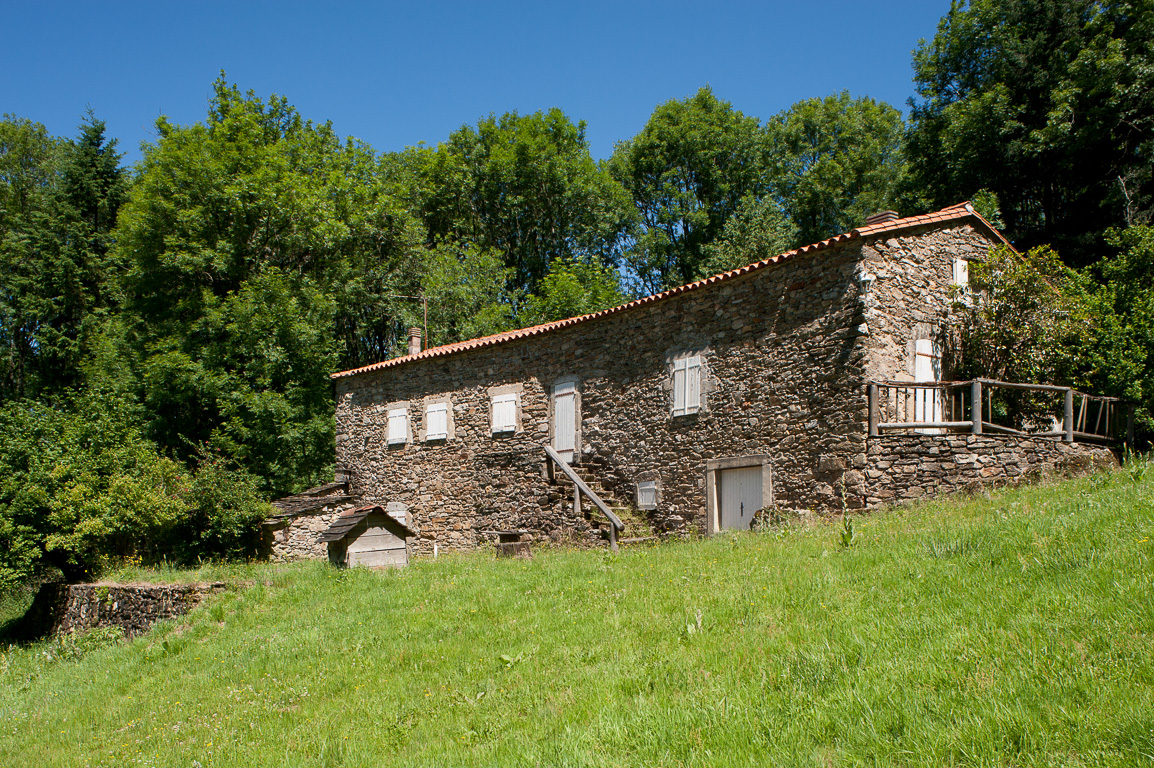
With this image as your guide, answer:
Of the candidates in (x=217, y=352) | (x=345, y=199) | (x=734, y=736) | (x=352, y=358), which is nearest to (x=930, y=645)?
(x=734, y=736)

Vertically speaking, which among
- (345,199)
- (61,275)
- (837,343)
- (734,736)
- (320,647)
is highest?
(345,199)

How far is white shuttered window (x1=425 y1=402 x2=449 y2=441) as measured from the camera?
19.9 m

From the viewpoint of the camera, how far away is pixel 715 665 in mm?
5914

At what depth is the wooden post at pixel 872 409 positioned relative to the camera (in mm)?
12156

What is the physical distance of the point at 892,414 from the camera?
12461 millimetres

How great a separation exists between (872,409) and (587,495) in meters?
6.38

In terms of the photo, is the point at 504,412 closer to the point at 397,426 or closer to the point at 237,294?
the point at 397,426

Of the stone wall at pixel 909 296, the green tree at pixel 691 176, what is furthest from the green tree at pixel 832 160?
the stone wall at pixel 909 296

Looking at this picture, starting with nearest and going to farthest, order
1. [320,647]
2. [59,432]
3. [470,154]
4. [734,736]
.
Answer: [734,736], [320,647], [59,432], [470,154]

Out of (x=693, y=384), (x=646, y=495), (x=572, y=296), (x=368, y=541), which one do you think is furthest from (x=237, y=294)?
(x=693, y=384)

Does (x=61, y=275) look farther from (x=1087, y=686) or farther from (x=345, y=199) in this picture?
(x=1087, y=686)

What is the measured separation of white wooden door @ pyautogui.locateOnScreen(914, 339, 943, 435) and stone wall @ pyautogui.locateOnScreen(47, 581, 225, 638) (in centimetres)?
1304

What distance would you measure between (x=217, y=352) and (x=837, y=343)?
18.0 meters

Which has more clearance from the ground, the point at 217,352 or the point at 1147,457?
the point at 217,352
